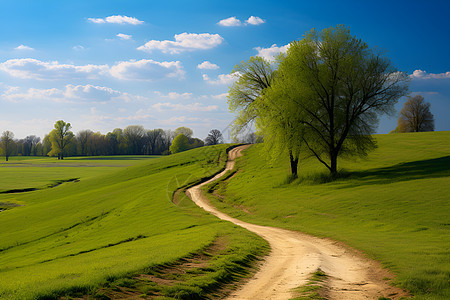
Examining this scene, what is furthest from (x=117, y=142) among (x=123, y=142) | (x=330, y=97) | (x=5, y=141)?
(x=330, y=97)

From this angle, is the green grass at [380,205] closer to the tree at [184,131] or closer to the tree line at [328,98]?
the tree line at [328,98]

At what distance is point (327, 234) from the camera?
20.1m

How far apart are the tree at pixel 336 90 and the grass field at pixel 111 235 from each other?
16.6m

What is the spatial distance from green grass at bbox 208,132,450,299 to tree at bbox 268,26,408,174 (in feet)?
14.7

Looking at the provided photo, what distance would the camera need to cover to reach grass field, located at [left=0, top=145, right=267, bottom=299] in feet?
35.1

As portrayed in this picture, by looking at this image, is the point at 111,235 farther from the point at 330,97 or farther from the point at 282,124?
the point at 330,97

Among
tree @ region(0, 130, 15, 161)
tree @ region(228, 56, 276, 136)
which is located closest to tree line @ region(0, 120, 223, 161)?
tree @ region(0, 130, 15, 161)

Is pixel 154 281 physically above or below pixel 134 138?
below

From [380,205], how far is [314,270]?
14764 mm

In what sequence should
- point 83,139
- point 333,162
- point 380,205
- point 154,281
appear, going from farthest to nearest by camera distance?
point 83,139, point 333,162, point 380,205, point 154,281

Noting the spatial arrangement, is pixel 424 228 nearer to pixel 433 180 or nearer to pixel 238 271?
pixel 433 180

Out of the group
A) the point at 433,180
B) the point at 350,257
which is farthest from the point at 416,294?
the point at 433,180

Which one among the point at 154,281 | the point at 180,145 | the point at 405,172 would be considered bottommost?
the point at 154,281

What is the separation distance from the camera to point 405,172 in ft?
108
